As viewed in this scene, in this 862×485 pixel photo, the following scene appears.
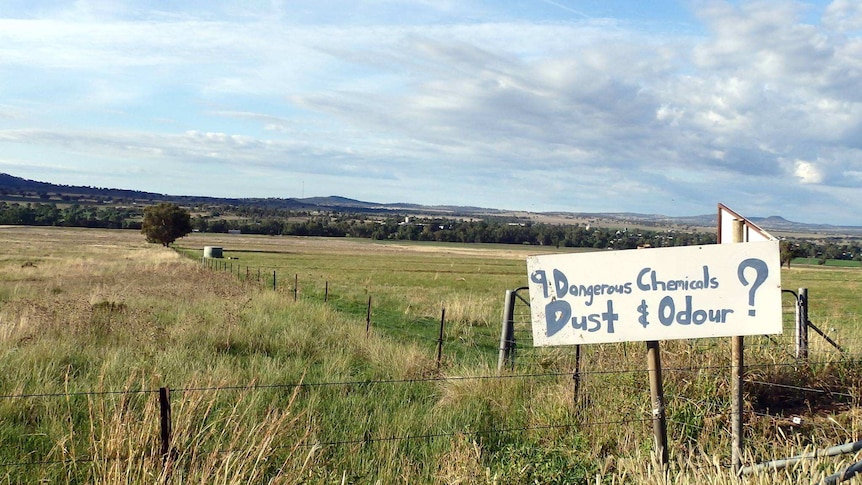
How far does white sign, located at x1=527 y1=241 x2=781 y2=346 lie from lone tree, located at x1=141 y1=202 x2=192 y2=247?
78.6 meters

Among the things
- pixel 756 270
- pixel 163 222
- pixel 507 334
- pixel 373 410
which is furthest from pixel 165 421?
pixel 163 222

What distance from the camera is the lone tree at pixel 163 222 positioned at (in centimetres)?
7731

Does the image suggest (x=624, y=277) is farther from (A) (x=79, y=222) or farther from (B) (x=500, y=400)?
(A) (x=79, y=222)

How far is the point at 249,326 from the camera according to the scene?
11570 millimetres

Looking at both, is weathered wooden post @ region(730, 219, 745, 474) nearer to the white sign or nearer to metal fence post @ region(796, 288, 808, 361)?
the white sign

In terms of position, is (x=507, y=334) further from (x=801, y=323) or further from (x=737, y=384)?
(x=737, y=384)

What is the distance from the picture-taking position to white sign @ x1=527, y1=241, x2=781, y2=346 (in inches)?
173

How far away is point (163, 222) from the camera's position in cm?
7775

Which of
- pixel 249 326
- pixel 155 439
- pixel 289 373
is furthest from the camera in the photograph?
pixel 249 326

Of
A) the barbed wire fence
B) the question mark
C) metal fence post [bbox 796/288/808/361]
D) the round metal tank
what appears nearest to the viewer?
the question mark

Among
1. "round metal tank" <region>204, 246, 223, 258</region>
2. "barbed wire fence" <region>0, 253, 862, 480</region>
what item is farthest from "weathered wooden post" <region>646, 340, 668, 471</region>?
"round metal tank" <region>204, 246, 223, 258</region>

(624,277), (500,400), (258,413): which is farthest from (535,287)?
(258,413)

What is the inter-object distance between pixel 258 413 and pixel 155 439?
4.55 ft

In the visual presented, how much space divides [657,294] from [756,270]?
624mm
